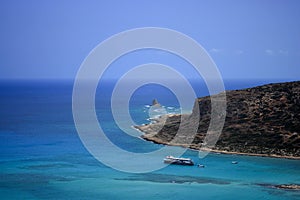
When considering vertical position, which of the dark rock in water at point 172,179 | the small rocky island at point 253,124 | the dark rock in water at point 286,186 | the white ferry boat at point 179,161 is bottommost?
the dark rock in water at point 286,186

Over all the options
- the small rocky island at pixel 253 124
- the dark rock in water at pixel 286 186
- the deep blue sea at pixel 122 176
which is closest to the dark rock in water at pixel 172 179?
the deep blue sea at pixel 122 176

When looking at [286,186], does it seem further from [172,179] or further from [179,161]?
[179,161]

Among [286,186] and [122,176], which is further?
[122,176]

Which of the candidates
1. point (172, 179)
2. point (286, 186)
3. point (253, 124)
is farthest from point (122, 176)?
point (253, 124)

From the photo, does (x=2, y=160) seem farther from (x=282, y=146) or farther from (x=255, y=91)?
(x=255, y=91)

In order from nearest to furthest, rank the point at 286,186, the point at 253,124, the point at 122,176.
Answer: the point at 286,186
the point at 122,176
the point at 253,124

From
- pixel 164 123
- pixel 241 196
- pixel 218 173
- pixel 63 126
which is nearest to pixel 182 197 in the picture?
pixel 241 196

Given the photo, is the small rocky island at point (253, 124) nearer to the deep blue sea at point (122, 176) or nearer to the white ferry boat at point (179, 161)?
the deep blue sea at point (122, 176)

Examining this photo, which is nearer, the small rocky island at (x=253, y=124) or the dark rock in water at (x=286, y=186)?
the dark rock in water at (x=286, y=186)

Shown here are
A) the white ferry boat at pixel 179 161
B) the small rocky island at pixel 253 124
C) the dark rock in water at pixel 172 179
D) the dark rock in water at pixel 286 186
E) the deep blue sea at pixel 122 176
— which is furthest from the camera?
the small rocky island at pixel 253 124
